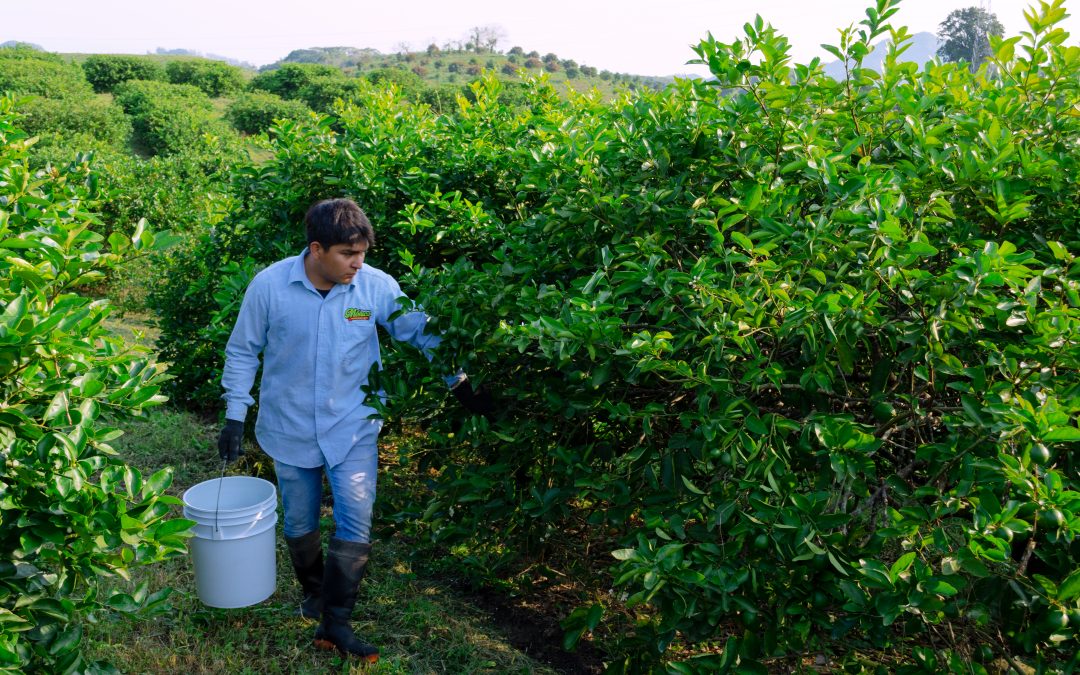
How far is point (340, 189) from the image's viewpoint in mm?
4934

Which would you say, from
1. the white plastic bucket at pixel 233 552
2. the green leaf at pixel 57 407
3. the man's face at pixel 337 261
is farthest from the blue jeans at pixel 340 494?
the green leaf at pixel 57 407

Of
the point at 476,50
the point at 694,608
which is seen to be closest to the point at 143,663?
the point at 694,608

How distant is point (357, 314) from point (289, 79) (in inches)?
1378

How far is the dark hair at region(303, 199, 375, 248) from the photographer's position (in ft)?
10.5

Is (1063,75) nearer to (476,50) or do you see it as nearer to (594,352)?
(594,352)

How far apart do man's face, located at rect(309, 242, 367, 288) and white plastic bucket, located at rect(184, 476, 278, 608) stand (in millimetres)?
877

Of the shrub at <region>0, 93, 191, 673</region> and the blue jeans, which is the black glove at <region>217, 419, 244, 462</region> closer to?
the blue jeans

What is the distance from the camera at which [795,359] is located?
261 centimetres

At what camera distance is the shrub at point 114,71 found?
3359 centimetres

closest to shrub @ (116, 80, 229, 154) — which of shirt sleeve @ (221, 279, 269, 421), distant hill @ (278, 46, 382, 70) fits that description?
shirt sleeve @ (221, 279, 269, 421)

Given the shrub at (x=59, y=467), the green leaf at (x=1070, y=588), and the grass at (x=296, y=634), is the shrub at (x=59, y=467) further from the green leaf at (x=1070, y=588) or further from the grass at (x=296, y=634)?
the green leaf at (x=1070, y=588)

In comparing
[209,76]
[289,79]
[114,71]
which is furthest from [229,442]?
[209,76]

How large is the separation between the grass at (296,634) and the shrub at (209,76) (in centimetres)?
3494

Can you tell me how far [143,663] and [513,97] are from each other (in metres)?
27.8
